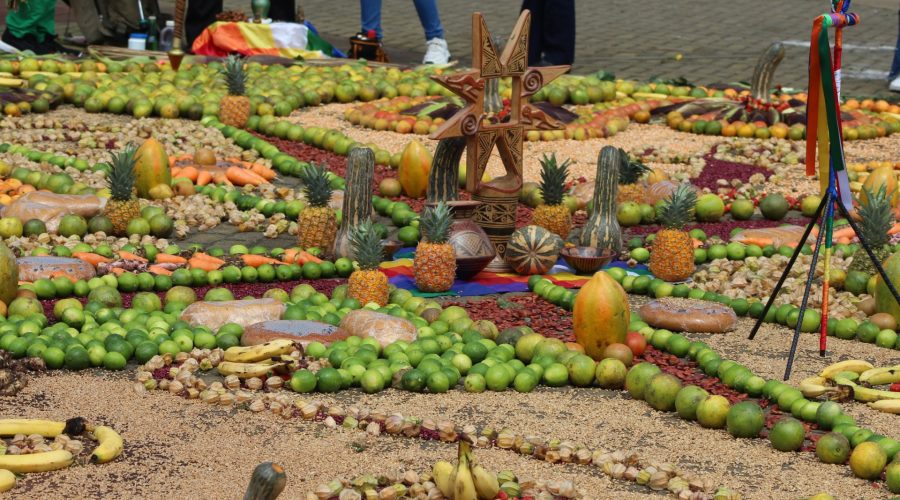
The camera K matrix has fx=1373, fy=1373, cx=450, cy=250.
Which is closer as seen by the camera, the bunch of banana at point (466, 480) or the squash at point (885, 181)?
the bunch of banana at point (466, 480)

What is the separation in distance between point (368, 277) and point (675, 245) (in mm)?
1931

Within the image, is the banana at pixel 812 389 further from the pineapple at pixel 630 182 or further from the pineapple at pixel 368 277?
the pineapple at pixel 630 182

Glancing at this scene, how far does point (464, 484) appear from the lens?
458 cm

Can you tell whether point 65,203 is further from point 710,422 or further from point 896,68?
point 896,68

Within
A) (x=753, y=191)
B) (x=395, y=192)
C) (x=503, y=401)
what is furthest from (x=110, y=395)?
(x=753, y=191)

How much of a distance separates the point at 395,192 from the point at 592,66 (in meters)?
6.82

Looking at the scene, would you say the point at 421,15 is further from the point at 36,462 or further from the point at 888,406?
the point at 36,462

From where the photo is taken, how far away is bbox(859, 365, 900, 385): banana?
638 centimetres

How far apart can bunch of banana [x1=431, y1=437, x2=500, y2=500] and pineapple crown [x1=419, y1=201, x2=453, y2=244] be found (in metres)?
3.00

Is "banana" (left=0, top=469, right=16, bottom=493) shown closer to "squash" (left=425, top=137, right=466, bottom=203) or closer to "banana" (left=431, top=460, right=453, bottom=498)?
"banana" (left=431, top=460, right=453, bottom=498)

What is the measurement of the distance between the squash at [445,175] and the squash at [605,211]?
861mm

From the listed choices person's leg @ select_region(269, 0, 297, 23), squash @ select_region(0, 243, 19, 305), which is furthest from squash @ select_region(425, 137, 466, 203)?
person's leg @ select_region(269, 0, 297, 23)

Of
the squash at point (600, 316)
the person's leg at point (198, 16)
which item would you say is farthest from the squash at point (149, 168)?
the person's leg at point (198, 16)

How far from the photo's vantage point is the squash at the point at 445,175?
8.46 m
